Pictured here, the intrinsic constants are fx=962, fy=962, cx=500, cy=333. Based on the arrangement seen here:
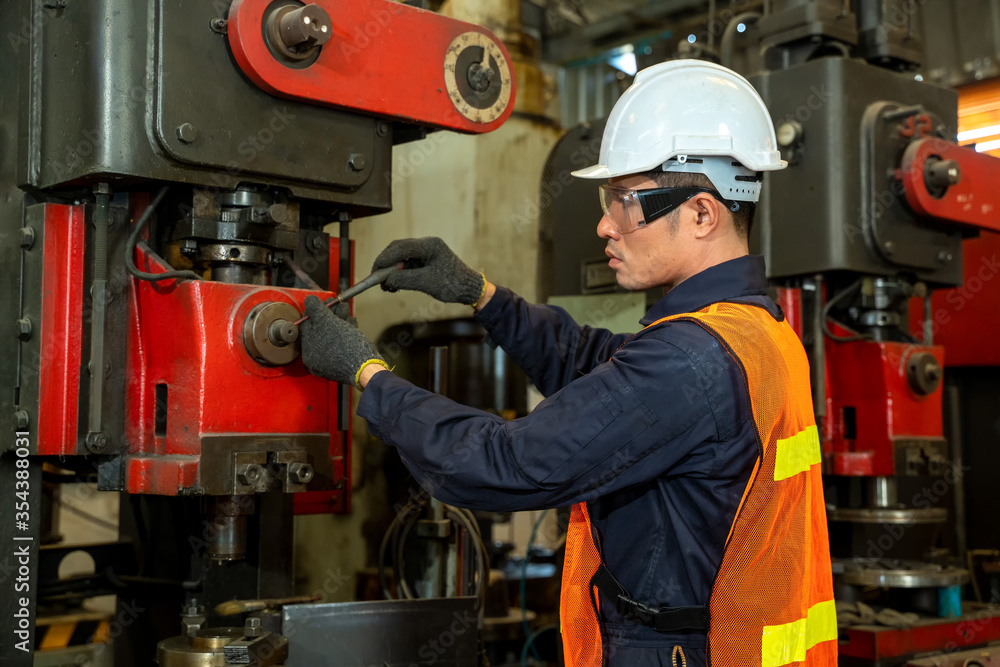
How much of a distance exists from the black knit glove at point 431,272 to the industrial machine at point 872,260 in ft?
3.03

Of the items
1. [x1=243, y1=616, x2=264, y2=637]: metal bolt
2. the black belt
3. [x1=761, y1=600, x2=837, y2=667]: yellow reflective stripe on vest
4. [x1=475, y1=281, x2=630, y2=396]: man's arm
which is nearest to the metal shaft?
[x1=475, y1=281, x2=630, y2=396]: man's arm

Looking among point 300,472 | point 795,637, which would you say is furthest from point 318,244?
point 795,637

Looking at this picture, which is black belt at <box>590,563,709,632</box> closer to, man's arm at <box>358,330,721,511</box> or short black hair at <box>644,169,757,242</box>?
man's arm at <box>358,330,721,511</box>

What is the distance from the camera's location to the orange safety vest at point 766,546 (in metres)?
1.35

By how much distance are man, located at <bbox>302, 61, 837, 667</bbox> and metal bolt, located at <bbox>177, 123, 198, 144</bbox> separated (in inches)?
Answer: 11.8

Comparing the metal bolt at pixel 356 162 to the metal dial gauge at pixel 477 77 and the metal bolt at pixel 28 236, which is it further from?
the metal bolt at pixel 28 236

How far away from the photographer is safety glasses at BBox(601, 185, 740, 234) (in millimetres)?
1517

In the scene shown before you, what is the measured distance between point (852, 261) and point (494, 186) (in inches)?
50.7

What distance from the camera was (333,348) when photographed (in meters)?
1.44

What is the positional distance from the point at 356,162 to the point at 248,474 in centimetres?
54

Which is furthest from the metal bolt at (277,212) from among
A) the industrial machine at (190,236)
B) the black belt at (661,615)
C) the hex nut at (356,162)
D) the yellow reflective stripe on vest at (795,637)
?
the yellow reflective stripe on vest at (795,637)

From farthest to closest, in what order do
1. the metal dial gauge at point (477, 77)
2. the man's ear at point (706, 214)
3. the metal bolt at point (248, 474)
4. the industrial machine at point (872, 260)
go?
1. the industrial machine at point (872, 260)
2. the metal dial gauge at point (477, 77)
3. the man's ear at point (706, 214)
4. the metal bolt at point (248, 474)

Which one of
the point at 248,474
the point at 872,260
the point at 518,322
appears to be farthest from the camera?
the point at 872,260

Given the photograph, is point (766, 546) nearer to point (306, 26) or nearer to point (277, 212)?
point (277, 212)
